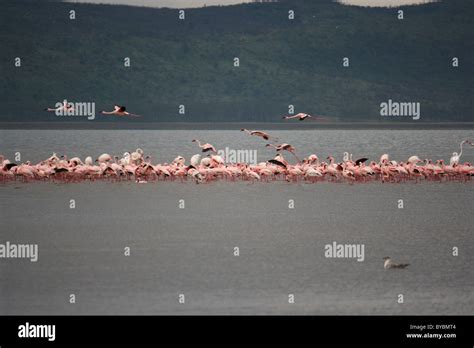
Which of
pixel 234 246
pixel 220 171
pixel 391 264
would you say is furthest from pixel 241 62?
pixel 391 264

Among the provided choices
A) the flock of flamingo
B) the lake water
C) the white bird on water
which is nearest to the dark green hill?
the flock of flamingo

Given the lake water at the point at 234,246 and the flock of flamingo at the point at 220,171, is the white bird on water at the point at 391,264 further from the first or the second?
the flock of flamingo at the point at 220,171

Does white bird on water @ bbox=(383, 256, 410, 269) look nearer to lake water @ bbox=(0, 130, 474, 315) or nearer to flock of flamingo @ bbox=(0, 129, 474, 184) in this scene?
lake water @ bbox=(0, 130, 474, 315)

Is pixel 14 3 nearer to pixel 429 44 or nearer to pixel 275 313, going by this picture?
pixel 429 44

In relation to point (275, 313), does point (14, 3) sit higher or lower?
higher

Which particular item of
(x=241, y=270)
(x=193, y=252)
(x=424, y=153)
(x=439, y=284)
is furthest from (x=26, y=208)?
(x=424, y=153)

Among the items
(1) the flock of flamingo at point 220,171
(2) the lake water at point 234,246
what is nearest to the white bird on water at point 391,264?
(2) the lake water at point 234,246

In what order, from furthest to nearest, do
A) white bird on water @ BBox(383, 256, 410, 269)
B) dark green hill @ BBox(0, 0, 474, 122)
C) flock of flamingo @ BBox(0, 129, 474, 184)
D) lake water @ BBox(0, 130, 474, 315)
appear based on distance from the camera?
dark green hill @ BBox(0, 0, 474, 122) → flock of flamingo @ BBox(0, 129, 474, 184) → white bird on water @ BBox(383, 256, 410, 269) → lake water @ BBox(0, 130, 474, 315)

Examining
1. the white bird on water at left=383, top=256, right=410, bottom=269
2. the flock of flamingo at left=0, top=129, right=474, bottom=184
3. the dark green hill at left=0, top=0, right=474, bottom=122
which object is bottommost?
the white bird on water at left=383, top=256, right=410, bottom=269
